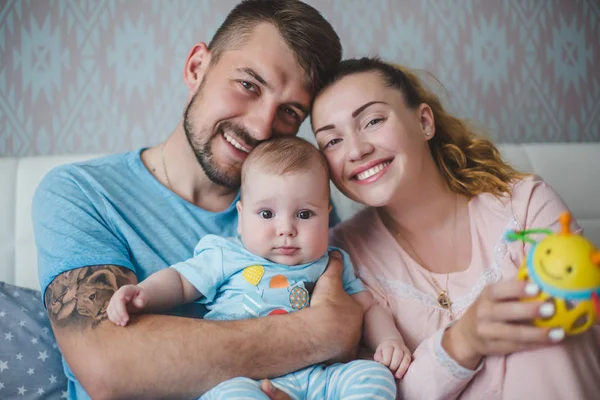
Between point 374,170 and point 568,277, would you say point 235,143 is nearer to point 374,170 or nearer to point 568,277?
point 374,170

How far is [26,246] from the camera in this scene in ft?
6.98

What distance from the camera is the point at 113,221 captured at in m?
1.55

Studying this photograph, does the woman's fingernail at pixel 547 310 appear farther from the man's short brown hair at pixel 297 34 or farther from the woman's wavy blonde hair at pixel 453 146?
the man's short brown hair at pixel 297 34

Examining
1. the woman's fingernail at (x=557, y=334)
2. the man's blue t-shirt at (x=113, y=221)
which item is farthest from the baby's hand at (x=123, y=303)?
the woman's fingernail at (x=557, y=334)

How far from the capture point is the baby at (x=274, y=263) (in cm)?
141

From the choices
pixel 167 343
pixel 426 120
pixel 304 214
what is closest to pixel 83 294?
pixel 167 343

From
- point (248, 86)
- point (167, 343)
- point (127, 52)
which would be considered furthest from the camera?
point (127, 52)

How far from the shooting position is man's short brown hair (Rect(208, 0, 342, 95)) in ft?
5.65

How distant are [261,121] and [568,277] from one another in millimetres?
1040

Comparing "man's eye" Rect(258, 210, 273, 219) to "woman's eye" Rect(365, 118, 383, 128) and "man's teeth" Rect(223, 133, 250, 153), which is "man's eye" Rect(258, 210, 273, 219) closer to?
"man's teeth" Rect(223, 133, 250, 153)

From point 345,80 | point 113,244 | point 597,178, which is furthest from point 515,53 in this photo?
point 113,244

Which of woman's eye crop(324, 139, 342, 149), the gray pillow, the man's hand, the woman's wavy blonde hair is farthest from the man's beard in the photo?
the gray pillow

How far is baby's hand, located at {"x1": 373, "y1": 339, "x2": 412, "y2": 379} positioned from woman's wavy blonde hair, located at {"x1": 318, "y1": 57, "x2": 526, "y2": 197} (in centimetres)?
60

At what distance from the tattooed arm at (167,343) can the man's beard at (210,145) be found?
1.56 ft
